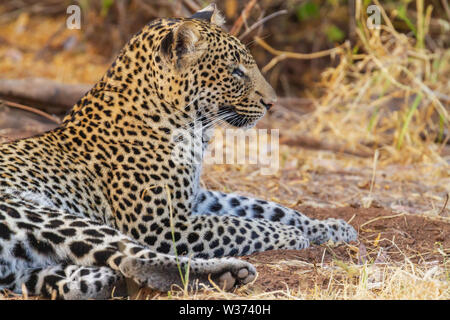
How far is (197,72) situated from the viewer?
5.12 meters

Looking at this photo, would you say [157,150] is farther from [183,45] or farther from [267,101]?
[267,101]

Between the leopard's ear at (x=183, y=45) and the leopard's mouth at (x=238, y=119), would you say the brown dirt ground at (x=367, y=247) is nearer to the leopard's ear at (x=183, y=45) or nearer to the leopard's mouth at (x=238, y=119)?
the leopard's mouth at (x=238, y=119)

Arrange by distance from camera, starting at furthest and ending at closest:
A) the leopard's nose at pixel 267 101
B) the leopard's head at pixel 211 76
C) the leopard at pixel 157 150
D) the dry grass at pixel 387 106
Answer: the dry grass at pixel 387 106
the leopard's nose at pixel 267 101
the leopard's head at pixel 211 76
the leopard at pixel 157 150

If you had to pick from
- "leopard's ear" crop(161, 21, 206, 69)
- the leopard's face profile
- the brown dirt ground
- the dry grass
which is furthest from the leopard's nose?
the dry grass

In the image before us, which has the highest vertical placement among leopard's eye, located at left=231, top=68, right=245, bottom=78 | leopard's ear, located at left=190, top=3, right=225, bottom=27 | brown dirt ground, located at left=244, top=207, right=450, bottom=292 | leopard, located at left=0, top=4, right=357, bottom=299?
leopard's ear, located at left=190, top=3, right=225, bottom=27

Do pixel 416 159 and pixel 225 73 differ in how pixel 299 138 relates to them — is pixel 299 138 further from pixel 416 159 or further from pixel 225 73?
pixel 225 73

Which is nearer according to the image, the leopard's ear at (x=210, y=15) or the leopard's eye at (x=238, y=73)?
the leopard's eye at (x=238, y=73)

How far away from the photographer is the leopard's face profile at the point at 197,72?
502 centimetres

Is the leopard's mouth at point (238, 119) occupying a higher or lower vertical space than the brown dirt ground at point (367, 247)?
higher

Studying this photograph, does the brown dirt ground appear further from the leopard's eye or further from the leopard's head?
the leopard's eye

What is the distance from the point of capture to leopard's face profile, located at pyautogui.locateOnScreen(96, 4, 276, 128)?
502 cm

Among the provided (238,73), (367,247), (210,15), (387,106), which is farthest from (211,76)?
(387,106)

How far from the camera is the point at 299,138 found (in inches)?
354

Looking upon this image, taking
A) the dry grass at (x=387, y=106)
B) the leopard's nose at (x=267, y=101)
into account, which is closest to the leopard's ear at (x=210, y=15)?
the leopard's nose at (x=267, y=101)
